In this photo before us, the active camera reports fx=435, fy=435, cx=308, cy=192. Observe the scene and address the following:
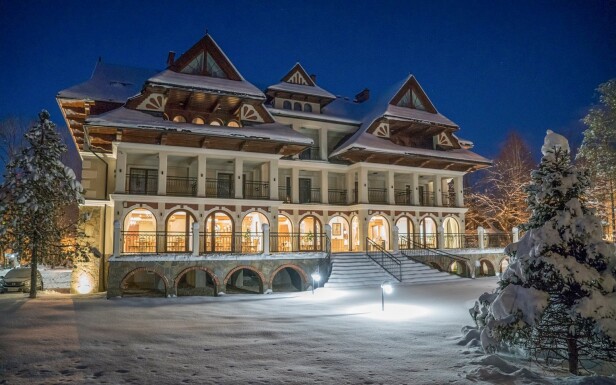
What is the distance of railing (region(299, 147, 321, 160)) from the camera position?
30.1 m

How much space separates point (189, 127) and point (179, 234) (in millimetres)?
5530

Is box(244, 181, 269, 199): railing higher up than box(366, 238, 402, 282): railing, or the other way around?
box(244, 181, 269, 199): railing

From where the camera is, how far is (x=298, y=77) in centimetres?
3156

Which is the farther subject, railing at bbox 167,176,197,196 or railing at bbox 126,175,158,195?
railing at bbox 167,176,197,196

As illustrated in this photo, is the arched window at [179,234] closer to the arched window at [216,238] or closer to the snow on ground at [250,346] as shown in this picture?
the arched window at [216,238]

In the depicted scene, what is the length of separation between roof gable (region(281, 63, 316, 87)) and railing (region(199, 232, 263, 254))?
39.9 feet

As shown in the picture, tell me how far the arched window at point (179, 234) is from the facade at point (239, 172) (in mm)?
114

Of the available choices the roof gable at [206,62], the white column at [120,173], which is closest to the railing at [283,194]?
the roof gable at [206,62]

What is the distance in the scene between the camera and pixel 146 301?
1708 cm

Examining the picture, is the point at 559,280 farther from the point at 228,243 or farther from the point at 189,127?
the point at 228,243

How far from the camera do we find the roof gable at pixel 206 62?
2402 centimetres

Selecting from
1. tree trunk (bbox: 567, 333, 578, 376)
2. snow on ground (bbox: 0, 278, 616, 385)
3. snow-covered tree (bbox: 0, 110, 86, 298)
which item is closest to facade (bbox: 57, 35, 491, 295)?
snow-covered tree (bbox: 0, 110, 86, 298)

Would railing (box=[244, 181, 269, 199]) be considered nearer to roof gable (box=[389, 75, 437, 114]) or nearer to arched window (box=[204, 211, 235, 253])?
arched window (box=[204, 211, 235, 253])

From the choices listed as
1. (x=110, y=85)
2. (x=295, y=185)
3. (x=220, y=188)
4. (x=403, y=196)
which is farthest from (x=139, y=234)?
(x=403, y=196)
